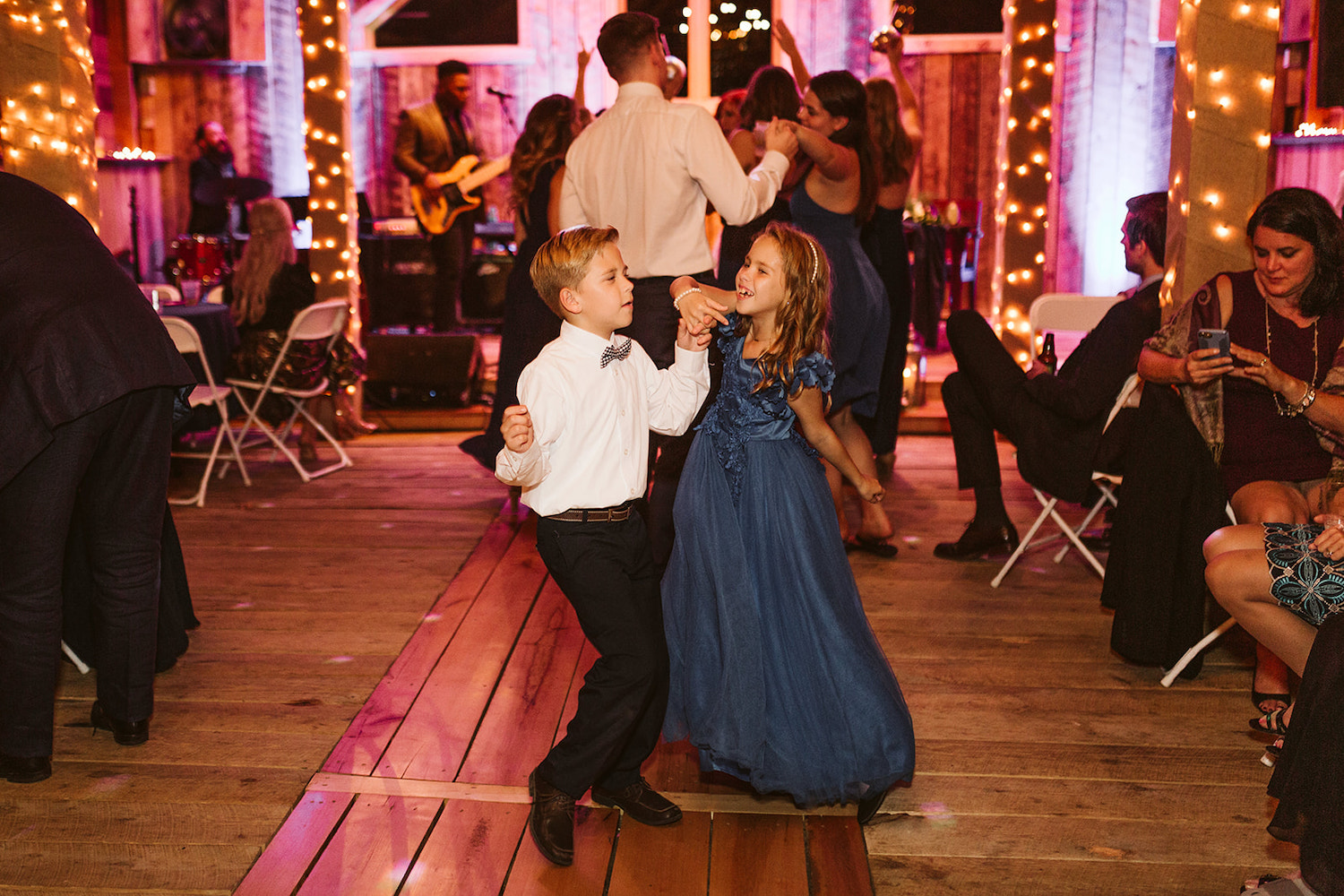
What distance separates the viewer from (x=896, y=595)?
3.96 m

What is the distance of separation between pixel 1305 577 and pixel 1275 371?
625mm

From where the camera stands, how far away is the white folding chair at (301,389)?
17.8ft

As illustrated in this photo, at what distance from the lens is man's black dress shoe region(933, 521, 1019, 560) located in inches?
171

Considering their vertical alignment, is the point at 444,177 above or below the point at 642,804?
above

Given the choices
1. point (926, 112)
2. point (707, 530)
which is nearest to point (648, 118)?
point (707, 530)

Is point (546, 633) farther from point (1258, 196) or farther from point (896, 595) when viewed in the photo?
point (1258, 196)

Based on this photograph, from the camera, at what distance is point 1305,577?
2.53 m

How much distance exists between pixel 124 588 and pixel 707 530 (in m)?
1.41

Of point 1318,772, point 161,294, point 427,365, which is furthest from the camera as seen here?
point 427,365

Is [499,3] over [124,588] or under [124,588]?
over

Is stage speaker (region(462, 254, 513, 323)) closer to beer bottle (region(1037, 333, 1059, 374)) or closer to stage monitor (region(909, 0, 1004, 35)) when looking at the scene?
stage monitor (region(909, 0, 1004, 35))

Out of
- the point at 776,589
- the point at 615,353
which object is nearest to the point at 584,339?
the point at 615,353

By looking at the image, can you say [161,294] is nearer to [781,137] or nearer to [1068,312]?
[781,137]

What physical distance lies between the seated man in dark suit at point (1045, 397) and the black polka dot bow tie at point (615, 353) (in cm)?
200
